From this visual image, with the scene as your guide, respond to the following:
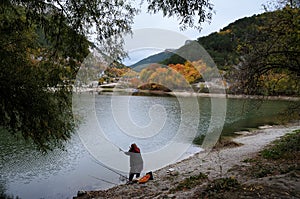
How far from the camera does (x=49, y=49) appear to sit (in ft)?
20.4

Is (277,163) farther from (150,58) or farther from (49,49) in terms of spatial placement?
(49,49)

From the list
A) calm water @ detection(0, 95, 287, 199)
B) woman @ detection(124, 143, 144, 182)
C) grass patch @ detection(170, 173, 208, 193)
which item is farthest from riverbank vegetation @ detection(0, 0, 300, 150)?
grass patch @ detection(170, 173, 208, 193)

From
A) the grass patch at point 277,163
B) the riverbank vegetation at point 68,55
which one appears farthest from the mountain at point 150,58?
the grass patch at point 277,163

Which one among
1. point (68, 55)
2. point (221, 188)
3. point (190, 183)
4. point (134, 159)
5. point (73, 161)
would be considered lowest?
point (73, 161)

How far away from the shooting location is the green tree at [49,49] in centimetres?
460

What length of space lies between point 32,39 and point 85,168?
6.03 m

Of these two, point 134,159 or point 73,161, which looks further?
point 73,161

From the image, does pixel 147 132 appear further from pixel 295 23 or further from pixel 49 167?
pixel 295 23

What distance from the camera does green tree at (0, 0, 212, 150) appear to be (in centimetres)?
460

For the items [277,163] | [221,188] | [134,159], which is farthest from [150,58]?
[221,188]

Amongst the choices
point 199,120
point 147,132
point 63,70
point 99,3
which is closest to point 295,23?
point 99,3

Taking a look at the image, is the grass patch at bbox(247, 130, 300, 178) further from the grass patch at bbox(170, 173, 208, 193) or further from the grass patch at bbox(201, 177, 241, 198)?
the grass patch at bbox(201, 177, 241, 198)

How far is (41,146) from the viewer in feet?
22.4

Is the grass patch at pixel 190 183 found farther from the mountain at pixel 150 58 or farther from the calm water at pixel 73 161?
the mountain at pixel 150 58
